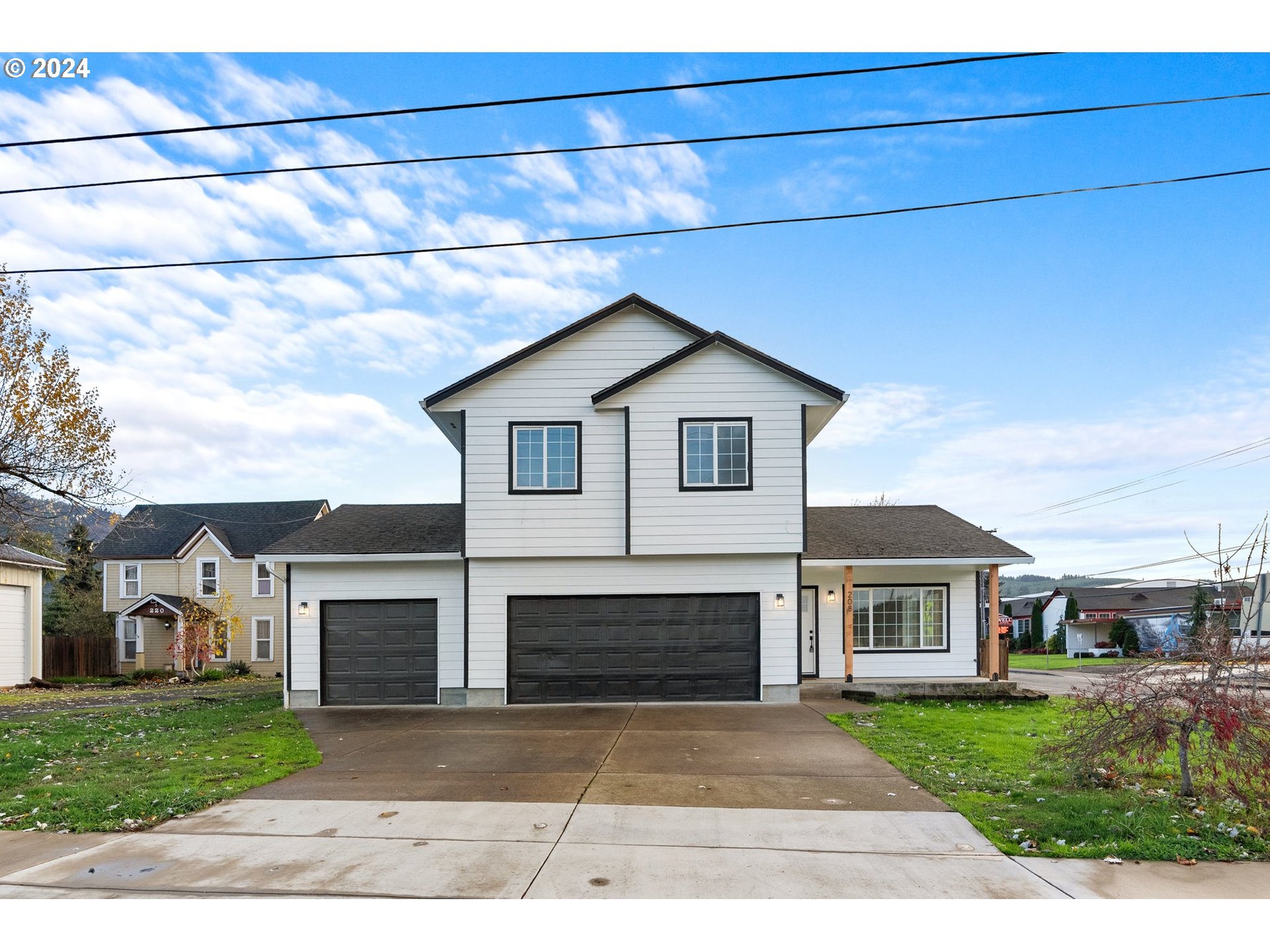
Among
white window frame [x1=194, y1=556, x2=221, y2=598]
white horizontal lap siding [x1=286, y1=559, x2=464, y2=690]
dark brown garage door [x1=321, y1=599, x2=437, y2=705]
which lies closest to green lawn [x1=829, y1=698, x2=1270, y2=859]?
white horizontal lap siding [x1=286, y1=559, x2=464, y2=690]

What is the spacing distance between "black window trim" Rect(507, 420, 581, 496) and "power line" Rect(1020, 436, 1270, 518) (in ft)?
102

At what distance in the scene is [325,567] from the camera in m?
16.0

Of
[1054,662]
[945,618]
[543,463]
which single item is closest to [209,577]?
[543,463]

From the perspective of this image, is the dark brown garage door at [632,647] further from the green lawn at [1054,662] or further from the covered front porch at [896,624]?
the green lawn at [1054,662]

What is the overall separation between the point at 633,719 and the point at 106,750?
24.4ft

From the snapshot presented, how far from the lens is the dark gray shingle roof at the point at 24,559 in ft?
80.6

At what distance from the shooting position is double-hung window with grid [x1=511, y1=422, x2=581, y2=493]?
15.5 metres

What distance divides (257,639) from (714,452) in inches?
930

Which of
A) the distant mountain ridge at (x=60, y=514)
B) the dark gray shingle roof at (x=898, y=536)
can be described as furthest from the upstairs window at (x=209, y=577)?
the dark gray shingle roof at (x=898, y=536)

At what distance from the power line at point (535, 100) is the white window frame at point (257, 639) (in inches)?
1015

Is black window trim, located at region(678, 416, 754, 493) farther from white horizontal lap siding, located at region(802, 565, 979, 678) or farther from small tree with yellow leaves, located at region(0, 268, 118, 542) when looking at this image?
small tree with yellow leaves, located at region(0, 268, 118, 542)

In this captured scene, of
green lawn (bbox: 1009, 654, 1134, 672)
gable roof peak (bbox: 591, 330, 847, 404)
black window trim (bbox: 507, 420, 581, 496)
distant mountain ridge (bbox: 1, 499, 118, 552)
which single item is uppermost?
gable roof peak (bbox: 591, 330, 847, 404)
